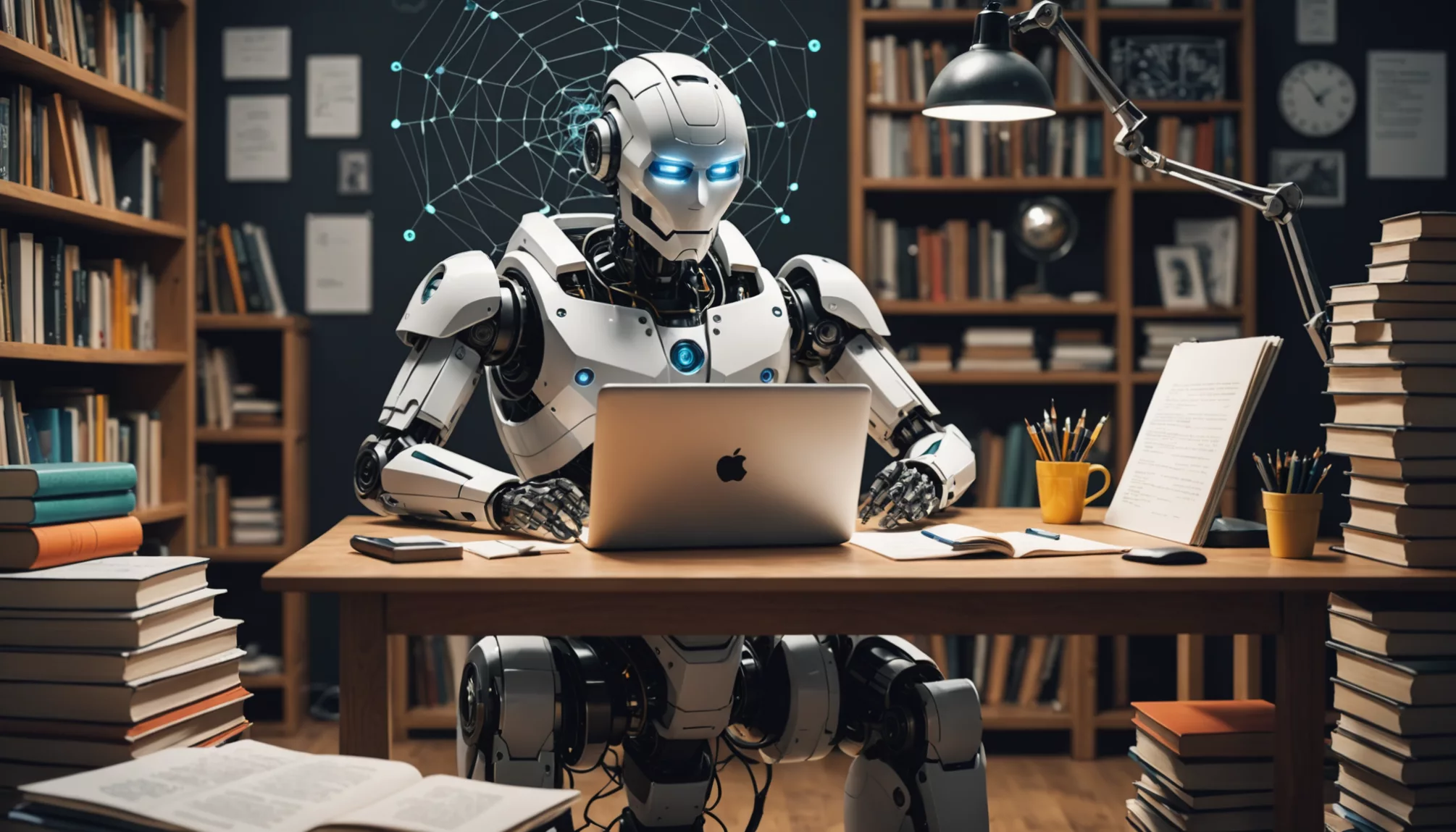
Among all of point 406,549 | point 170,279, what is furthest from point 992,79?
point 170,279

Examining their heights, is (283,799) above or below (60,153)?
below

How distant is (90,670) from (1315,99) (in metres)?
3.61

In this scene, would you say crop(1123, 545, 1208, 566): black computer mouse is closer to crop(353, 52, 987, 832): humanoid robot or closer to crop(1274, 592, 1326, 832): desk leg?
crop(1274, 592, 1326, 832): desk leg

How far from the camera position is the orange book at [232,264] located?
3494 mm

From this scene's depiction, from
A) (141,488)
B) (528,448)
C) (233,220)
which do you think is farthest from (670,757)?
(233,220)

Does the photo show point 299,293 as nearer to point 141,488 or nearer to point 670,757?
point 141,488

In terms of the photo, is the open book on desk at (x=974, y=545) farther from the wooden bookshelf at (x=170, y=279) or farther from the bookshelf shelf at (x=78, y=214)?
the wooden bookshelf at (x=170, y=279)

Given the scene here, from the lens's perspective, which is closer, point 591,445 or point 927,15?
point 591,445

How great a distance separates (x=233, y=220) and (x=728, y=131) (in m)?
2.30

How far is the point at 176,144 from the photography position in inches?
126

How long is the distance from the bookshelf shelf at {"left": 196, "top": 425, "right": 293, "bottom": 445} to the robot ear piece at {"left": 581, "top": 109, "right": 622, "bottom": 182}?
1876 mm

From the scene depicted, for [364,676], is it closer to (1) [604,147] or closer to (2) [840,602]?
(2) [840,602]

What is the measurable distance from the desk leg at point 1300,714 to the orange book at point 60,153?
2.58m

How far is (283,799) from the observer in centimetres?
110
